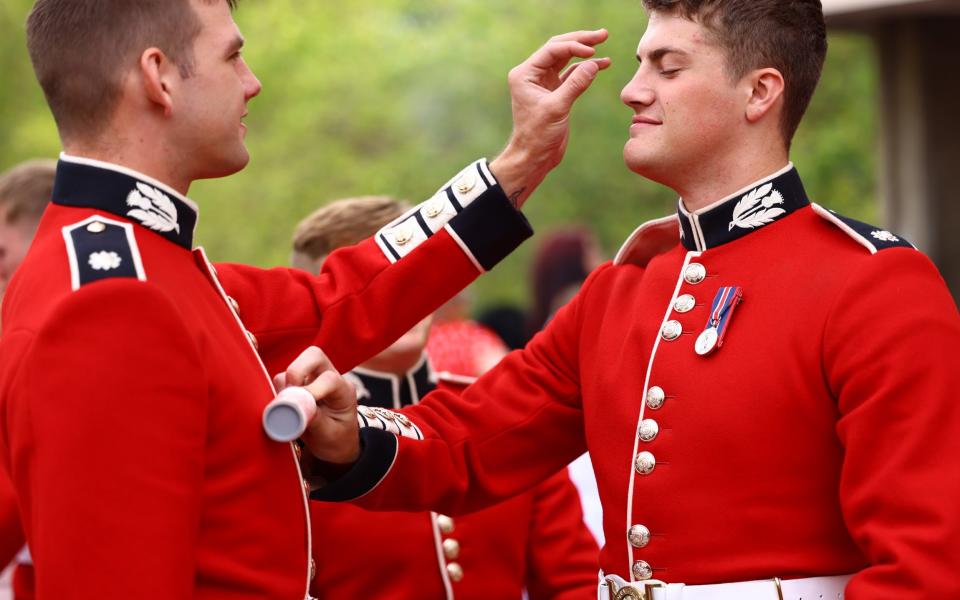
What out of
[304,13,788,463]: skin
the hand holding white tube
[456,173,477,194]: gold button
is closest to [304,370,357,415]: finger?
the hand holding white tube

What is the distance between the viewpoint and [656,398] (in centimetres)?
275

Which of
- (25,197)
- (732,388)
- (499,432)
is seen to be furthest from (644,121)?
(25,197)

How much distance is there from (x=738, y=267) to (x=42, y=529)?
4.63 feet

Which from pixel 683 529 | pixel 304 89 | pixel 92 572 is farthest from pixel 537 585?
pixel 304 89

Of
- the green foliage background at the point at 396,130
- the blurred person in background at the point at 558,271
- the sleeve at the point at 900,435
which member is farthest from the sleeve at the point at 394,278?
the green foliage background at the point at 396,130

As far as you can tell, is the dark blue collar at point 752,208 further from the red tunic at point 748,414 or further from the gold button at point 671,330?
the gold button at point 671,330

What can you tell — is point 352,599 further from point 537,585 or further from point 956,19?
point 956,19

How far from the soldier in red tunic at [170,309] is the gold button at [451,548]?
0.72m

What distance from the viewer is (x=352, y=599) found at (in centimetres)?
334

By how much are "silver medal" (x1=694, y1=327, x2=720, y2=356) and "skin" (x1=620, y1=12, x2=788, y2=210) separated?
0.30m

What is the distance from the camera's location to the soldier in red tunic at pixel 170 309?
2098 millimetres

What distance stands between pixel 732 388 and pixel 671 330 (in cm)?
21

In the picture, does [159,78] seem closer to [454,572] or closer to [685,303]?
[685,303]

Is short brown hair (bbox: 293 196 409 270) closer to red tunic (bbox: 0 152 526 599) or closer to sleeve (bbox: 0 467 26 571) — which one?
red tunic (bbox: 0 152 526 599)
